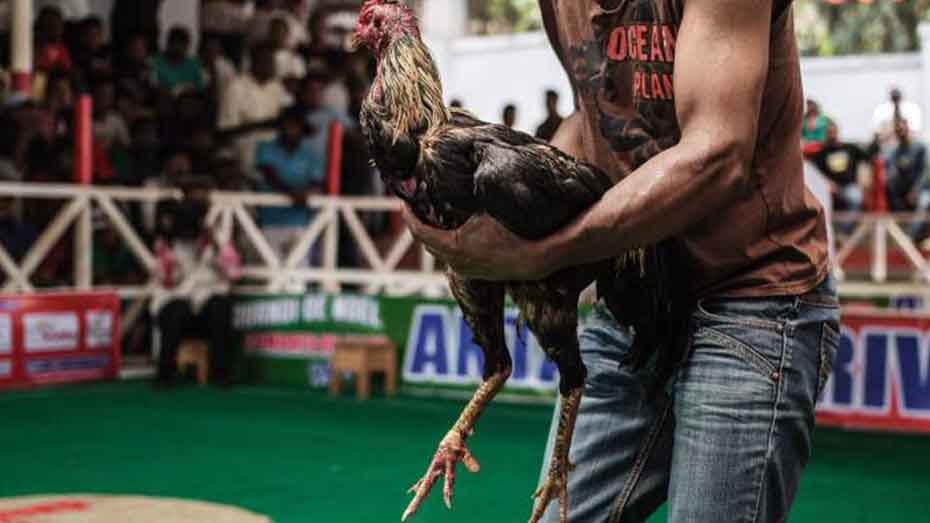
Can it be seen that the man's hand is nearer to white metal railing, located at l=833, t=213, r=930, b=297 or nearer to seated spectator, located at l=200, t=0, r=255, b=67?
white metal railing, located at l=833, t=213, r=930, b=297

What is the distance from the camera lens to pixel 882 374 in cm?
762

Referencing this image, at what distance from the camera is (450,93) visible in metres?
24.3

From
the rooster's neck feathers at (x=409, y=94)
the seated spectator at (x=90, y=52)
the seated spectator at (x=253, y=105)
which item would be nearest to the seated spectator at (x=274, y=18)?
the seated spectator at (x=253, y=105)

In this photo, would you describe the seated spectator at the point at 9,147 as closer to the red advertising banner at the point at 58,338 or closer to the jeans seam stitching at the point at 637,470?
the red advertising banner at the point at 58,338

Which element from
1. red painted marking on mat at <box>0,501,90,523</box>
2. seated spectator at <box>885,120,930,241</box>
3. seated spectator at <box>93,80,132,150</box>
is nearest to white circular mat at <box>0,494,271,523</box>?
red painted marking on mat at <box>0,501,90,523</box>

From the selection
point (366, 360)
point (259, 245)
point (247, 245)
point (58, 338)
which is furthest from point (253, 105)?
point (366, 360)

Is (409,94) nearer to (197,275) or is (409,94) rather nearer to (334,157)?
(197,275)

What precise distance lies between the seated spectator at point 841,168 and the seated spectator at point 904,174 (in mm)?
1378

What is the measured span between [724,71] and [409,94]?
0.49 meters

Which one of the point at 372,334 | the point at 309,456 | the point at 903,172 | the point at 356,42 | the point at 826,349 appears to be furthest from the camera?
the point at 903,172

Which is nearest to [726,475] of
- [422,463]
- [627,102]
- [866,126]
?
[627,102]

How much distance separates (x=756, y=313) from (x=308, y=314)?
8046 millimetres

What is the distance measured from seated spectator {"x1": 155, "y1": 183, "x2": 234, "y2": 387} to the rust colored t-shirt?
26.8ft

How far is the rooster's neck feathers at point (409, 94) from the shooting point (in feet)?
6.89
